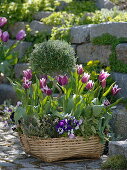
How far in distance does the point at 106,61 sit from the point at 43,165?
2588 mm

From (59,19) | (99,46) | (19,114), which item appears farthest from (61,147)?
(59,19)

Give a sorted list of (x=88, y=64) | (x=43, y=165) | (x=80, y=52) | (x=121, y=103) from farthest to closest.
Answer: (x=80, y=52), (x=88, y=64), (x=121, y=103), (x=43, y=165)

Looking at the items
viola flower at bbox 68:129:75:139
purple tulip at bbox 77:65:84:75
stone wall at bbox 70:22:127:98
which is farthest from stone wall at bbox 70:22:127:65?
viola flower at bbox 68:129:75:139

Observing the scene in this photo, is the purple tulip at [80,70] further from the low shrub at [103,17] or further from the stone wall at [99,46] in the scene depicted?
the low shrub at [103,17]

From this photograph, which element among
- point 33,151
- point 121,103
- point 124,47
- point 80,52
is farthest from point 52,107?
point 80,52

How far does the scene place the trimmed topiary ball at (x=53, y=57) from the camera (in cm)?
632

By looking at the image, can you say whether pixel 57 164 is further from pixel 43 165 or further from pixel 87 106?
pixel 87 106

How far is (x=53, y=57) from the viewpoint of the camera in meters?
6.32

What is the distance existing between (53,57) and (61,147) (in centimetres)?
143

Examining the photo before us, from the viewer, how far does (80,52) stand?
7875 millimetres

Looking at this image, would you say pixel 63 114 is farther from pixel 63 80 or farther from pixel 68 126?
pixel 63 80

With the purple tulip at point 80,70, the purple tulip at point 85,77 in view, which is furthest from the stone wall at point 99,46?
the purple tulip at point 85,77

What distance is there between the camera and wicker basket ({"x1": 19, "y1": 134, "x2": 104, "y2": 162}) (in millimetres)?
5297

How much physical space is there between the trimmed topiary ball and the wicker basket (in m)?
1.22
